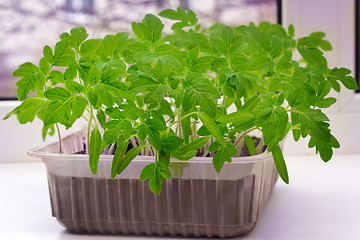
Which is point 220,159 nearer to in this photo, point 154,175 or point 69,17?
point 154,175

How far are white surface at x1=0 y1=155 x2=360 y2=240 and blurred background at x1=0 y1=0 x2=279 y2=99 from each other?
342mm

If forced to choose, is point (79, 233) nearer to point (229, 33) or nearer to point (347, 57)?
point (229, 33)

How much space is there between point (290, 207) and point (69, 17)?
807mm

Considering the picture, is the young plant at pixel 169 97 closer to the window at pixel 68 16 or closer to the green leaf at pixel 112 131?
the green leaf at pixel 112 131

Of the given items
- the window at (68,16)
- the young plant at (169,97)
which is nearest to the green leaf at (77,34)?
the young plant at (169,97)

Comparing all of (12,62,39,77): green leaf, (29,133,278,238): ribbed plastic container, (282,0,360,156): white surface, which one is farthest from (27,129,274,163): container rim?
(282,0,360,156): white surface

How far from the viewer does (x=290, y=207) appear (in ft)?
2.59

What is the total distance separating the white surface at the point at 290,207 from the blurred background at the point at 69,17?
0.34 m

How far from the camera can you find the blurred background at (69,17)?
1.25 meters

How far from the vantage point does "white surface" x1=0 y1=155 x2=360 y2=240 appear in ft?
2.19

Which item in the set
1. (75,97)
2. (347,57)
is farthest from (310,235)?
(347,57)

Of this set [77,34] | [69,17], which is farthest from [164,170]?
[69,17]

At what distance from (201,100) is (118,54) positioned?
0.21m

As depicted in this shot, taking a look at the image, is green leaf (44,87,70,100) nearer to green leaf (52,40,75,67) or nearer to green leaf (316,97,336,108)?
green leaf (52,40,75,67)
